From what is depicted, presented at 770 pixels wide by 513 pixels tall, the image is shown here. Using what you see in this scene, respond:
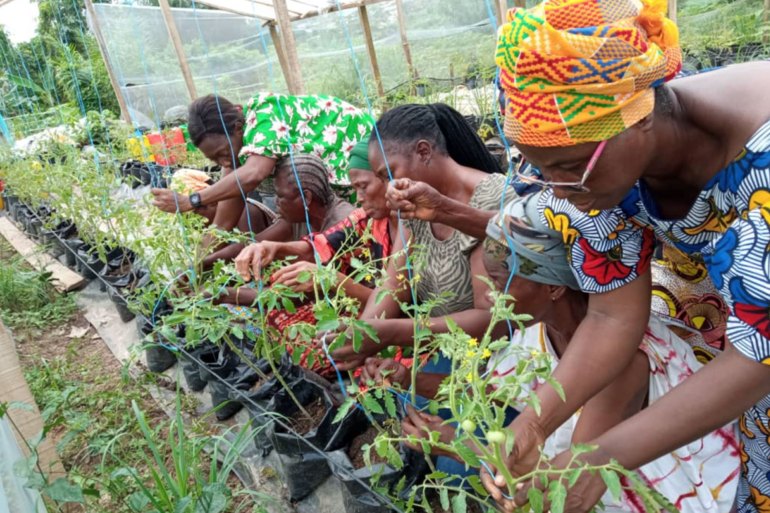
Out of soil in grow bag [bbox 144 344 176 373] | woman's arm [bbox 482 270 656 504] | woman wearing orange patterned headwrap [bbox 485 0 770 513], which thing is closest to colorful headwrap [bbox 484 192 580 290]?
woman's arm [bbox 482 270 656 504]

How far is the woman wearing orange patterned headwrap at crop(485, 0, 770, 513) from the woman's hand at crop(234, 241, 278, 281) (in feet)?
3.37

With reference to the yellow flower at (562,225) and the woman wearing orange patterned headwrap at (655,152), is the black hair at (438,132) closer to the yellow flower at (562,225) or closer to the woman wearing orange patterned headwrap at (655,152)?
the yellow flower at (562,225)

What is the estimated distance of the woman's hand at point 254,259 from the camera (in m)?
1.78

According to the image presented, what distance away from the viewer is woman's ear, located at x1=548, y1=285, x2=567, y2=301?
1.35m

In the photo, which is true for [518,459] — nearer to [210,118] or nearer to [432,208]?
[432,208]

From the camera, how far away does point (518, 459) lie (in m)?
0.99

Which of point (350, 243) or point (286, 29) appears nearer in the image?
point (350, 243)

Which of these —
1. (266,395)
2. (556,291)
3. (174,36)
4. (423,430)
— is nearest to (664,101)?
(556,291)

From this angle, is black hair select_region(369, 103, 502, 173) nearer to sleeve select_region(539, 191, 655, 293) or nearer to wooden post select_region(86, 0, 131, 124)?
sleeve select_region(539, 191, 655, 293)

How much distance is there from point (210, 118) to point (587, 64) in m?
2.31

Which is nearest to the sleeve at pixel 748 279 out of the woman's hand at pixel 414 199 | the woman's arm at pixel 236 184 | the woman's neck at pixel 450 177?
the woman's hand at pixel 414 199

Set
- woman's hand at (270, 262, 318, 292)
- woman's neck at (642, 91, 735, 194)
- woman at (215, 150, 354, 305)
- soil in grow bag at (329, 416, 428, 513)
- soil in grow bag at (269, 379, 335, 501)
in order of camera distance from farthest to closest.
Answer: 1. woman at (215, 150, 354, 305)
2. soil in grow bag at (269, 379, 335, 501)
3. woman's hand at (270, 262, 318, 292)
4. soil in grow bag at (329, 416, 428, 513)
5. woman's neck at (642, 91, 735, 194)

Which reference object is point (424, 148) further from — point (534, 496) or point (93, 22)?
point (93, 22)

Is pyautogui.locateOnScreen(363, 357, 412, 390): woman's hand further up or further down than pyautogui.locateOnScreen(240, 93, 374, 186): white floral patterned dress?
further down
